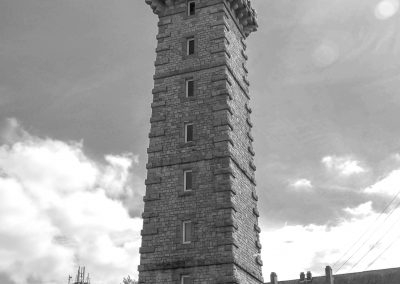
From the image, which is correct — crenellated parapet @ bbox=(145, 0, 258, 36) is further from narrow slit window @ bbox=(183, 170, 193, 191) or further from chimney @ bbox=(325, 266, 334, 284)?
chimney @ bbox=(325, 266, 334, 284)

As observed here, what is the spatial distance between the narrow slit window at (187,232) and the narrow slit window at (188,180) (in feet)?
6.37

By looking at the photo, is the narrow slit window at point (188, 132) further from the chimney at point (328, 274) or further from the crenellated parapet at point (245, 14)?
the chimney at point (328, 274)

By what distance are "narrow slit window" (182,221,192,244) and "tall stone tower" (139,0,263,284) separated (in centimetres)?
5

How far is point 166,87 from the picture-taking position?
109 ft

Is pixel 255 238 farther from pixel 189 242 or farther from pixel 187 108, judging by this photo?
pixel 187 108

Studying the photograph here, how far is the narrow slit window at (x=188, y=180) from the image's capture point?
29.6 meters

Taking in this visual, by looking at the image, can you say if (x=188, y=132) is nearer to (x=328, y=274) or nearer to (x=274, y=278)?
(x=328, y=274)

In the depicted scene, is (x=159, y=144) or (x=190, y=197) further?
(x=159, y=144)

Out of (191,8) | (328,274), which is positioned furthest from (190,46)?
(328,274)

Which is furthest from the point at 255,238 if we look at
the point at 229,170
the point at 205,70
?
the point at 205,70

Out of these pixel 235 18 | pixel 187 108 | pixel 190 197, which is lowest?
pixel 190 197

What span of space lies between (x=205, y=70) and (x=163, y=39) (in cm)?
413

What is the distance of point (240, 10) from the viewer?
37.6 m

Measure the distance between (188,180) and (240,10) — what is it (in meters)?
14.0
